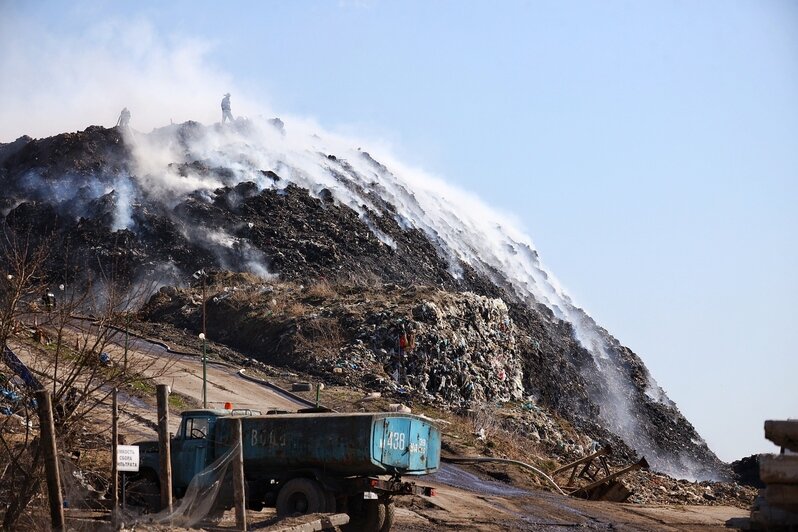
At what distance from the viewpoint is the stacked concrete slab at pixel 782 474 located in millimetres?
7242

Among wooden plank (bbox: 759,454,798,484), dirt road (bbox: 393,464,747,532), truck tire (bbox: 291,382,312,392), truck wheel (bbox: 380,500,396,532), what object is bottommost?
dirt road (bbox: 393,464,747,532)

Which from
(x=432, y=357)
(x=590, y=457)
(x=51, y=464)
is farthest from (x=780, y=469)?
(x=432, y=357)

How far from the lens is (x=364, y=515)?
16203mm

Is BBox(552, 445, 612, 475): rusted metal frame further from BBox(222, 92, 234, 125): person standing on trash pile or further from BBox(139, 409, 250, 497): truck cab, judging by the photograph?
BBox(222, 92, 234, 125): person standing on trash pile

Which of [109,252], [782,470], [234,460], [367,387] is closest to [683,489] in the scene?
[367,387]

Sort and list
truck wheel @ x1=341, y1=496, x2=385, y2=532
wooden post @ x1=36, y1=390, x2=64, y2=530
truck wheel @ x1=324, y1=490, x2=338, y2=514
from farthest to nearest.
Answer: truck wheel @ x1=341, y1=496, x2=385, y2=532, truck wheel @ x1=324, y1=490, x2=338, y2=514, wooden post @ x1=36, y1=390, x2=64, y2=530

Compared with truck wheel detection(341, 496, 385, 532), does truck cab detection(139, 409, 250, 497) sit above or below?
above

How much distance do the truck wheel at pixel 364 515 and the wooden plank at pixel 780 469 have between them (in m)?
9.61

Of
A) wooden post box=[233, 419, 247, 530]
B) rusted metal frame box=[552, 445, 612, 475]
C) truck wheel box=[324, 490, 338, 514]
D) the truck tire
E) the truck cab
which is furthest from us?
the truck tire

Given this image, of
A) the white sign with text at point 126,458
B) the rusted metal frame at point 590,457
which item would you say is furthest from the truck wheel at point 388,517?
the rusted metal frame at point 590,457

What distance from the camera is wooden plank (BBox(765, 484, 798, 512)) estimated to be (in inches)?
288

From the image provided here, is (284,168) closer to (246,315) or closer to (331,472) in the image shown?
(246,315)

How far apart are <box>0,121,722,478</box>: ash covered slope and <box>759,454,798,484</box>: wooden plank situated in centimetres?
3730

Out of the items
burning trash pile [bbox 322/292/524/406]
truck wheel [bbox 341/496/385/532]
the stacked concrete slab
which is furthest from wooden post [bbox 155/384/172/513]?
burning trash pile [bbox 322/292/524/406]
